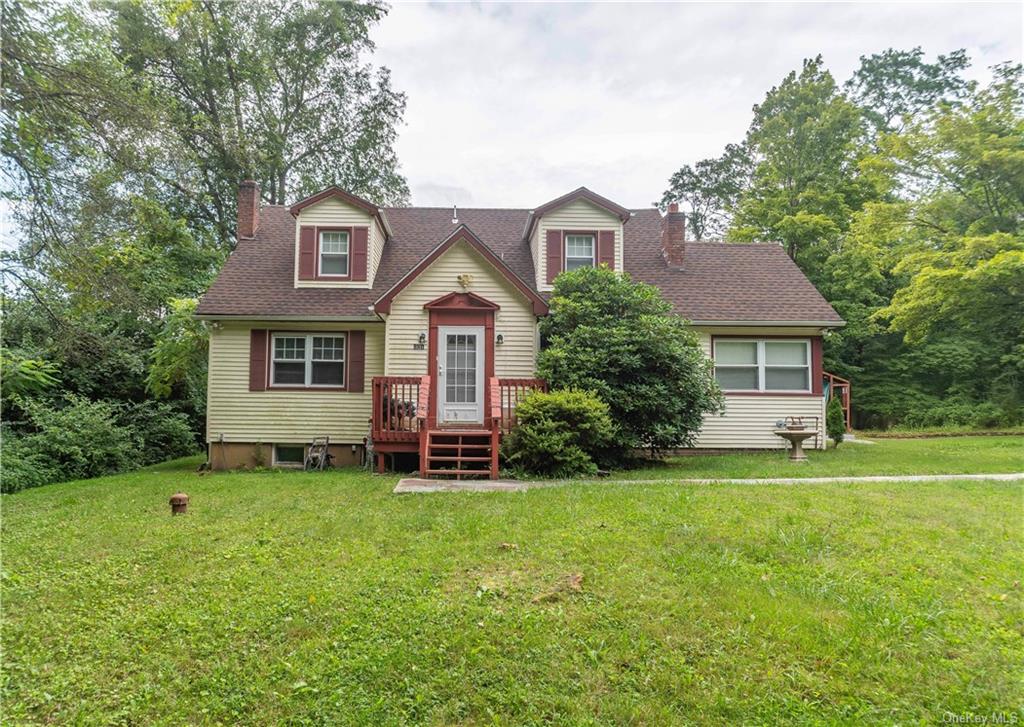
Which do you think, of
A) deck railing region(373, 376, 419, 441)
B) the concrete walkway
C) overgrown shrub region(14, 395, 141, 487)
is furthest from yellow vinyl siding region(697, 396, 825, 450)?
overgrown shrub region(14, 395, 141, 487)

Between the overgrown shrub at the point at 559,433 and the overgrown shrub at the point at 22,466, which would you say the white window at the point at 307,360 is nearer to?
the overgrown shrub at the point at 22,466

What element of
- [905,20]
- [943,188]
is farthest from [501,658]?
[943,188]

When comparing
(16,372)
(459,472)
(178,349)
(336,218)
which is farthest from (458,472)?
(178,349)

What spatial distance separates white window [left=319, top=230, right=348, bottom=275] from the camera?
13.0 metres

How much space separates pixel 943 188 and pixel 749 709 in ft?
57.7

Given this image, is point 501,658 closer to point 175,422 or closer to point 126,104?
point 126,104

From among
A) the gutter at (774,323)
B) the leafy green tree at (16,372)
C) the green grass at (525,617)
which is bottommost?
the green grass at (525,617)

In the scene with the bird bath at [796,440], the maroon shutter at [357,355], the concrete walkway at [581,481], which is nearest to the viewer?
the concrete walkway at [581,481]

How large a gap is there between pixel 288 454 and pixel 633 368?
7.79 m

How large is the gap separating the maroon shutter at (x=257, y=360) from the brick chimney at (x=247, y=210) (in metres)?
3.61

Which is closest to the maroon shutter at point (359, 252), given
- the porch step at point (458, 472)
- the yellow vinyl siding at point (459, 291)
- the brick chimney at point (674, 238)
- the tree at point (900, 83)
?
the yellow vinyl siding at point (459, 291)

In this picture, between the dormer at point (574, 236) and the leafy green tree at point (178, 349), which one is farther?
the leafy green tree at point (178, 349)

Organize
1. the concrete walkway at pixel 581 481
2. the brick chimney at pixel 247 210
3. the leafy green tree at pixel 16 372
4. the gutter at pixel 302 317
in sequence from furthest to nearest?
the brick chimney at pixel 247 210 < the gutter at pixel 302 317 < the concrete walkway at pixel 581 481 < the leafy green tree at pixel 16 372

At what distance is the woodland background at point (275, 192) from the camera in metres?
6.66
